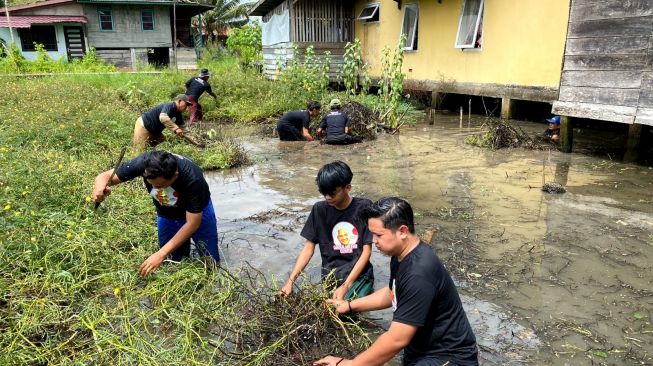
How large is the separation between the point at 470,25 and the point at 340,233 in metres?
10.8

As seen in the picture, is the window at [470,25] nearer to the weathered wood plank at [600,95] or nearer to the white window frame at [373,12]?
the white window frame at [373,12]

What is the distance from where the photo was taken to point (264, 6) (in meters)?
19.4

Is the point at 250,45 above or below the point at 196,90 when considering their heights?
above

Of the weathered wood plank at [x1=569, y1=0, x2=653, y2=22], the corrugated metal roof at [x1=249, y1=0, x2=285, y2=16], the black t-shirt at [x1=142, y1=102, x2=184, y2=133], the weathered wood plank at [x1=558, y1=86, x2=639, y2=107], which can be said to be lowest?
the black t-shirt at [x1=142, y1=102, x2=184, y2=133]

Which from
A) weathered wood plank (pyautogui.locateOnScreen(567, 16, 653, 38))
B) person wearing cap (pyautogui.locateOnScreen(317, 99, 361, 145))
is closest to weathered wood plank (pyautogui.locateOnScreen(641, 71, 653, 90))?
weathered wood plank (pyautogui.locateOnScreen(567, 16, 653, 38))

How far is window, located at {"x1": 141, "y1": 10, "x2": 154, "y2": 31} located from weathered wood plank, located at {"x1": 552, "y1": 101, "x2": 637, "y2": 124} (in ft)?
89.4

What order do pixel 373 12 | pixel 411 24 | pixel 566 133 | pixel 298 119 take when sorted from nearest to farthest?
1. pixel 566 133
2. pixel 298 119
3. pixel 411 24
4. pixel 373 12

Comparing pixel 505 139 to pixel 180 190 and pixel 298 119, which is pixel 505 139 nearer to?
pixel 298 119

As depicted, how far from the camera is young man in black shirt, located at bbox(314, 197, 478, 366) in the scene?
7.12ft

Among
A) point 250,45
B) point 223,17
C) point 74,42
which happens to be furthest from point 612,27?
point 223,17

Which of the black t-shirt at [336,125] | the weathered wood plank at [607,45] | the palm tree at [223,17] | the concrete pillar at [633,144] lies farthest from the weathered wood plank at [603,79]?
the palm tree at [223,17]

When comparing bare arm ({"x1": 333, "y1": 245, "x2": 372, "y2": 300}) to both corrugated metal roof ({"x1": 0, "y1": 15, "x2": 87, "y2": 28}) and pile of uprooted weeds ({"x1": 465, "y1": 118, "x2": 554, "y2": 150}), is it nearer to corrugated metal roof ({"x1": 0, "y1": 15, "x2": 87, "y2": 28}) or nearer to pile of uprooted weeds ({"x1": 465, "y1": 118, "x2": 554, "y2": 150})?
pile of uprooted weeds ({"x1": 465, "y1": 118, "x2": 554, "y2": 150})

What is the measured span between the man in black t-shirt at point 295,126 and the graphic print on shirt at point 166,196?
6730 mm

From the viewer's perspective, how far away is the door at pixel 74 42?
28453mm
